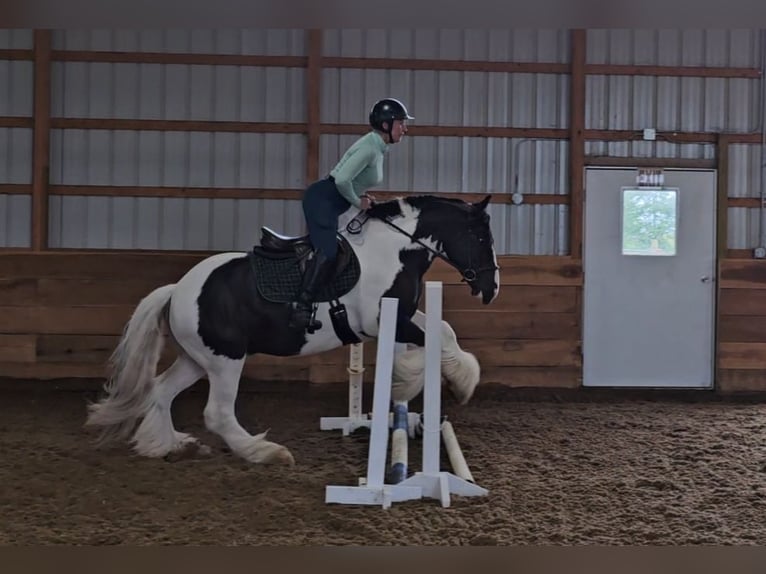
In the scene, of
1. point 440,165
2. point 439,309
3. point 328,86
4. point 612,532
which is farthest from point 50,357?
point 612,532

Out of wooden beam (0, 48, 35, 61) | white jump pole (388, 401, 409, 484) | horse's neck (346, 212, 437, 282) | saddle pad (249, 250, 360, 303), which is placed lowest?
white jump pole (388, 401, 409, 484)

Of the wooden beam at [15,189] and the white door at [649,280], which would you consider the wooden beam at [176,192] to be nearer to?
the wooden beam at [15,189]

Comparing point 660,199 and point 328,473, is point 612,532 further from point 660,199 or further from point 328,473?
point 660,199

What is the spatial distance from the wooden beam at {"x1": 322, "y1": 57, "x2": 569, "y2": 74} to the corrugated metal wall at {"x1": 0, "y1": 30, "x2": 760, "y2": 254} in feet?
0.15

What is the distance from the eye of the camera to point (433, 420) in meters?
2.74

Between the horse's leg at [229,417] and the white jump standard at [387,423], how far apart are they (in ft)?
1.95

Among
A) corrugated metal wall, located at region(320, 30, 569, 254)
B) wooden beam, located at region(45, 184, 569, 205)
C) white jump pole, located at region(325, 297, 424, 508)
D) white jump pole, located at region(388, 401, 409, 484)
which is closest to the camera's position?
white jump pole, located at region(325, 297, 424, 508)

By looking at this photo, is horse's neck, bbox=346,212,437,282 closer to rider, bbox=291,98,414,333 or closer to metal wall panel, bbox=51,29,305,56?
rider, bbox=291,98,414,333

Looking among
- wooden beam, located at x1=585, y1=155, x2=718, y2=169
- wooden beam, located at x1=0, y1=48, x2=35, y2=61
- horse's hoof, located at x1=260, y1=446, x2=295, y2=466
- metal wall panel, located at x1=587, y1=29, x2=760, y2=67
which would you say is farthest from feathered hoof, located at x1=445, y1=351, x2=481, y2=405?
wooden beam, located at x1=0, y1=48, x2=35, y2=61

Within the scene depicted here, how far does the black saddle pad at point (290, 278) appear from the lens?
315 cm

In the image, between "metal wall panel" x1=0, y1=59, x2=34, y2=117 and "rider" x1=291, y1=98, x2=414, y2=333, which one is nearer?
"rider" x1=291, y1=98, x2=414, y2=333

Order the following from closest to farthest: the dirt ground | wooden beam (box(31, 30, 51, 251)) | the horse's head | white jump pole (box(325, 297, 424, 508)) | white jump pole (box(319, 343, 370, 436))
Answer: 1. the dirt ground
2. white jump pole (box(325, 297, 424, 508))
3. the horse's head
4. white jump pole (box(319, 343, 370, 436))
5. wooden beam (box(31, 30, 51, 251))

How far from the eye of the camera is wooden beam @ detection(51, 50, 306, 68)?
5281mm

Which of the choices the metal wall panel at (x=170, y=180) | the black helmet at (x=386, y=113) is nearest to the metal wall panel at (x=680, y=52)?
the metal wall panel at (x=170, y=180)
